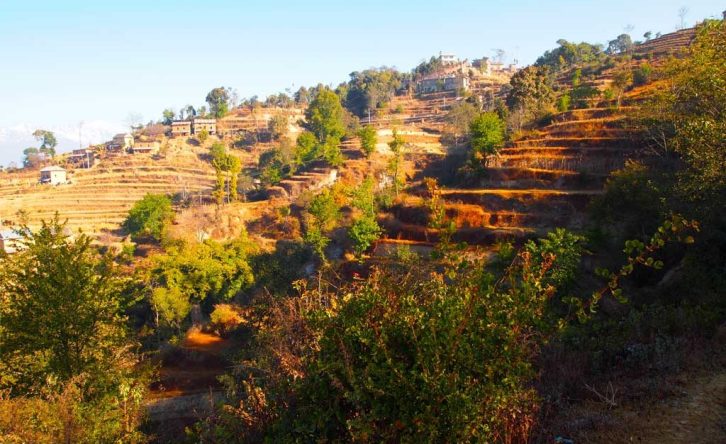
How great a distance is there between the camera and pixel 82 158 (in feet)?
298

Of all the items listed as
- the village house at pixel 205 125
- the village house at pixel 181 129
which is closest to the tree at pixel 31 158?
the village house at pixel 181 129

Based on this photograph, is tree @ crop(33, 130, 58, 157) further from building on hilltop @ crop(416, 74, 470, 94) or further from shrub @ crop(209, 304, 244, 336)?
shrub @ crop(209, 304, 244, 336)

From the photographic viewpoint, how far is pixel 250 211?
48438mm

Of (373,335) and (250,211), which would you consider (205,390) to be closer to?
(373,335)

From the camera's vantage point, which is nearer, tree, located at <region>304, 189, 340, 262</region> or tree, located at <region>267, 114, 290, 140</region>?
tree, located at <region>304, 189, 340, 262</region>

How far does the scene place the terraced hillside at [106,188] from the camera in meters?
56.8

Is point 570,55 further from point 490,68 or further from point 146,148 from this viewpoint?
point 146,148

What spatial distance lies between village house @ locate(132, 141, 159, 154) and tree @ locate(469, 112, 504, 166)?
5947cm

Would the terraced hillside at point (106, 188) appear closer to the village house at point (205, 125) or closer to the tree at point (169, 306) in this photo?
the village house at point (205, 125)

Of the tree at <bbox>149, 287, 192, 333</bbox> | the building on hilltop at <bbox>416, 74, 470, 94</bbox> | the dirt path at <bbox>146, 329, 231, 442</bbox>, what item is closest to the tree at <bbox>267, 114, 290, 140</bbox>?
the building on hilltop at <bbox>416, 74, 470, 94</bbox>

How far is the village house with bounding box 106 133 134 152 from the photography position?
88162 mm

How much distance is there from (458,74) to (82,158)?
7361cm

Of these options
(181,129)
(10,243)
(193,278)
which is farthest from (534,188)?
(181,129)

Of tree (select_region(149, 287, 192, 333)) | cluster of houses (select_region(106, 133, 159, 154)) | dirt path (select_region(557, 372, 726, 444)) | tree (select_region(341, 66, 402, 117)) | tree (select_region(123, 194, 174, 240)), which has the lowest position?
tree (select_region(149, 287, 192, 333))
